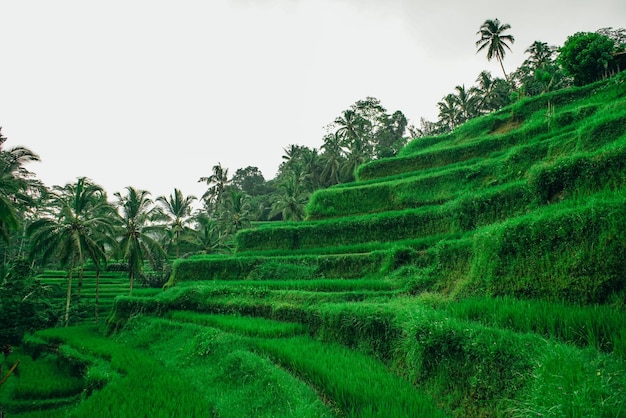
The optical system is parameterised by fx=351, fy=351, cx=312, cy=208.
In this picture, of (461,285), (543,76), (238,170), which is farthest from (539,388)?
(238,170)

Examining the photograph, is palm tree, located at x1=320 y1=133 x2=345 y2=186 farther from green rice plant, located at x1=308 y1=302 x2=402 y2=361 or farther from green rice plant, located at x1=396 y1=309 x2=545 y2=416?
green rice plant, located at x1=396 y1=309 x2=545 y2=416

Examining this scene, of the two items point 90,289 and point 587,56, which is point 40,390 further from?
point 587,56

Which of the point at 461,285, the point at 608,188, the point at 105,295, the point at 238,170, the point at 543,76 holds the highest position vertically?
the point at 238,170

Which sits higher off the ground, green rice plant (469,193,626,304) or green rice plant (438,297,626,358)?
green rice plant (469,193,626,304)

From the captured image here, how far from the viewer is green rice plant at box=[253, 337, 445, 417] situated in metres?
4.14

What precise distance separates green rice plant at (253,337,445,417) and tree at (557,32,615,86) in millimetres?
22457

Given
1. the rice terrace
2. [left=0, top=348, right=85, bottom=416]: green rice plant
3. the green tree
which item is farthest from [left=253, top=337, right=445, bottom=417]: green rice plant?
the green tree

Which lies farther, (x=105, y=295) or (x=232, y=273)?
(x=105, y=295)

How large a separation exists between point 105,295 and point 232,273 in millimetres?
16424

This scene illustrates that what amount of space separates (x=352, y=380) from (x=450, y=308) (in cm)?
230

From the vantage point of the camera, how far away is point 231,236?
38.9m

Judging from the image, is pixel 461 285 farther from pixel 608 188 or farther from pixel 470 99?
pixel 470 99

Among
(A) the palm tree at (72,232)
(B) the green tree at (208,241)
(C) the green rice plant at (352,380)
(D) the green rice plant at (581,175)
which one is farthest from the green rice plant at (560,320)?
(B) the green tree at (208,241)

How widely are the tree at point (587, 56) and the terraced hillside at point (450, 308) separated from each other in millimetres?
5236
